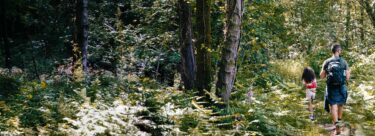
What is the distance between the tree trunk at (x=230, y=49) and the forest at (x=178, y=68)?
0.02 metres

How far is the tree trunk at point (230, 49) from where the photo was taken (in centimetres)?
709

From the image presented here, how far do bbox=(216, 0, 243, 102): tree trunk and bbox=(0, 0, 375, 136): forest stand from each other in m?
0.02

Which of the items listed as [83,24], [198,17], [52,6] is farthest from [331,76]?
[52,6]

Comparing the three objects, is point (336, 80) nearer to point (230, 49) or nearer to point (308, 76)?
point (230, 49)

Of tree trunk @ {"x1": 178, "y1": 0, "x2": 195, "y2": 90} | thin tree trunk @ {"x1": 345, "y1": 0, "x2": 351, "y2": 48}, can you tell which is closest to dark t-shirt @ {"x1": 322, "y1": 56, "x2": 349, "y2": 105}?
tree trunk @ {"x1": 178, "y1": 0, "x2": 195, "y2": 90}

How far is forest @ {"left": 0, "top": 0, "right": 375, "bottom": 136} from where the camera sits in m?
6.47

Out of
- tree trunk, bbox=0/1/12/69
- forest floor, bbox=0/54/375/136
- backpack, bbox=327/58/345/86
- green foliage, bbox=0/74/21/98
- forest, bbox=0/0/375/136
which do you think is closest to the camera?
forest floor, bbox=0/54/375/136

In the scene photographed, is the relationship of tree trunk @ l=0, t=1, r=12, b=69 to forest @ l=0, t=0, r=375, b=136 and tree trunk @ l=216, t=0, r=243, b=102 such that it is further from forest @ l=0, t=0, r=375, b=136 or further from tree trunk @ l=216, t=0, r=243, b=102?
tree trunk @ l=216, t=0, r=243, b=102

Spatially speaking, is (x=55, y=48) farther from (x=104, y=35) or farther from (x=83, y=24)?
(x=83, y=24)

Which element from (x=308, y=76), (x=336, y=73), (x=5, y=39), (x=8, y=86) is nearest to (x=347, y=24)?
(x=308, y=76)

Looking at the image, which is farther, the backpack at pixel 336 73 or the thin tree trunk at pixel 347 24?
the thin tree trunk at pixel 347 24

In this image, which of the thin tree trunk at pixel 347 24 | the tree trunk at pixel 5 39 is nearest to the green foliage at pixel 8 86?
the tree trunk at pixel 5 39

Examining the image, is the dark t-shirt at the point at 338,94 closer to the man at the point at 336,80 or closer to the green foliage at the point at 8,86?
the man at the point at 336,80

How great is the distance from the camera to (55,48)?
23000mm
